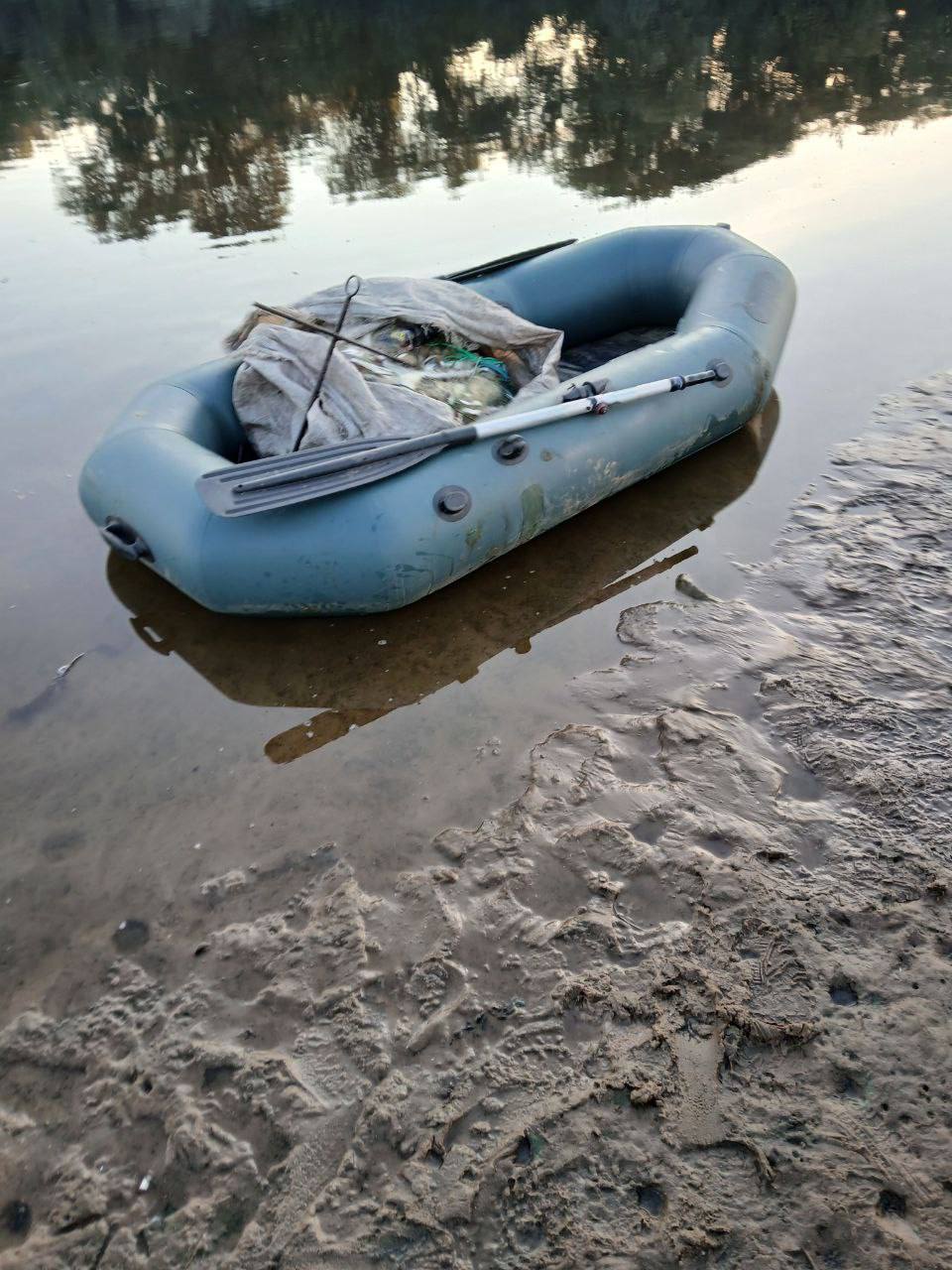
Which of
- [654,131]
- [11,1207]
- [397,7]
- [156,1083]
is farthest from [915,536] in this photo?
[397,7]

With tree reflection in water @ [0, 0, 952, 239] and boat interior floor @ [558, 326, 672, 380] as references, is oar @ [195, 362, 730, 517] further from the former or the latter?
tree reflection in water @ [0, 0, 952, 239]

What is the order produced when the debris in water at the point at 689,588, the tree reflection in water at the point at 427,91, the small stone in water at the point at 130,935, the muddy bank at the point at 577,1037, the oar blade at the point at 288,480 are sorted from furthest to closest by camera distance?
the tree reflection in water at the point at 427,91
the debris in water at the point at 689,588
the oar blade at the point at 288,480
the small stone in water at the point at 130,935
the muddy bank at the point at 577,1037

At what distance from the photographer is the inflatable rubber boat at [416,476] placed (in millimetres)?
3191

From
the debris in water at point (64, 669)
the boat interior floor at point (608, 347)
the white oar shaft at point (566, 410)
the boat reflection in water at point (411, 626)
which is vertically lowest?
the boat reflection in water at point (411, 626)

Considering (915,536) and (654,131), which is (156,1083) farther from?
(654,131)

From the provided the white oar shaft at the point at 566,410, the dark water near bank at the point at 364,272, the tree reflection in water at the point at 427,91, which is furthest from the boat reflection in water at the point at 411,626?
the tree reflection in water at the point at 427,91

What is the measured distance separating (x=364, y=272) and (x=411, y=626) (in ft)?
12.5

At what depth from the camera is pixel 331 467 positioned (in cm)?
321

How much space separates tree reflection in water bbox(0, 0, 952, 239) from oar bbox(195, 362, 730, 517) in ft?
15.9

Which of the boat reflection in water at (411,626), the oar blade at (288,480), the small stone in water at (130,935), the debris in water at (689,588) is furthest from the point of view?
the debris in water at (689,588)

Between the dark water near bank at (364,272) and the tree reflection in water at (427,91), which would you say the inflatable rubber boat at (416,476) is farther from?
the tree reflection in water at (427,91)

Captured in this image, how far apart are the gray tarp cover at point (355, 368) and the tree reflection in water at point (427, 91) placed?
3.82m

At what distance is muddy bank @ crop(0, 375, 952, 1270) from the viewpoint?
5.91 ft

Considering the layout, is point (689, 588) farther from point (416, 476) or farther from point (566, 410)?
point (416, 476)
